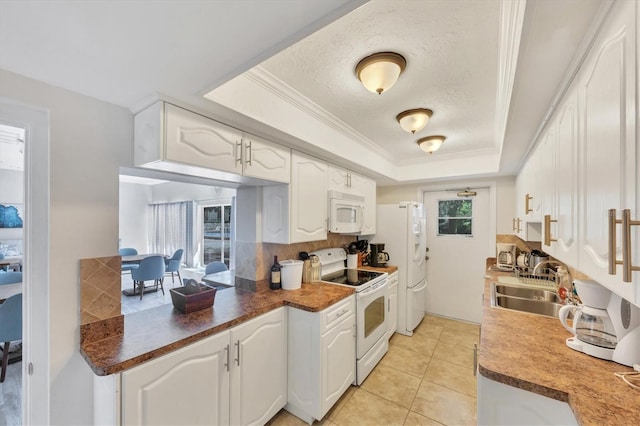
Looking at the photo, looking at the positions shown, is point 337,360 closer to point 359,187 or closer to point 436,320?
point 359,187

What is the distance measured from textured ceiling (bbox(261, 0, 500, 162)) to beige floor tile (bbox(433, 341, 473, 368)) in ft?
7.61

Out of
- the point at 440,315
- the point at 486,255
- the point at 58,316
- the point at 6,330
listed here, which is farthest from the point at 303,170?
the point at 440,315

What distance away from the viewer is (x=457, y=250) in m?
3.80

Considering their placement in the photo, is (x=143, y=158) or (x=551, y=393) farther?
(x=143, y=158)

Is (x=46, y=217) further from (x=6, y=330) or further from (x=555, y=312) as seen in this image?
(x=555, y=312)

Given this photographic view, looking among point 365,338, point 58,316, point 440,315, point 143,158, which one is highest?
point 143,158

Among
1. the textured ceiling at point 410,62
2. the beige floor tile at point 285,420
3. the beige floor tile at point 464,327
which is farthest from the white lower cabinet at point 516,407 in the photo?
the beige floor tile at point 464,327

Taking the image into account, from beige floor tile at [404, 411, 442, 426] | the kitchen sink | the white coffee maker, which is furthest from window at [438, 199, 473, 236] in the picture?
the white coffee maker

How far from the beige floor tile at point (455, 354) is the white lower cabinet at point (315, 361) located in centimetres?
133

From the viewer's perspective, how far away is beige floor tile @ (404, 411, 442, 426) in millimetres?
1880

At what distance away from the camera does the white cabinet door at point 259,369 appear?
158 cm

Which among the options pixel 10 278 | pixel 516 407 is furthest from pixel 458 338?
pixel 10 278

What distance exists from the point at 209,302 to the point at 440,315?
3407mm

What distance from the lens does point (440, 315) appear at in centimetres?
390
